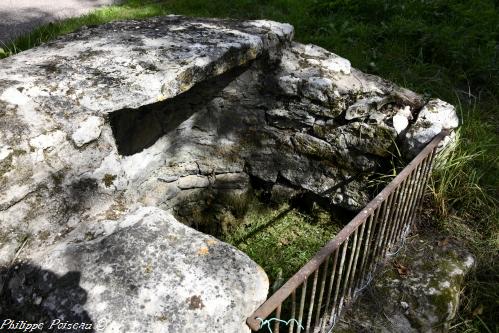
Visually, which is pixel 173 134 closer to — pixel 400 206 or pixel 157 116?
pixel 157 116

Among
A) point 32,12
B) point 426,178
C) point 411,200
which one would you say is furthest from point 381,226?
point 32,12

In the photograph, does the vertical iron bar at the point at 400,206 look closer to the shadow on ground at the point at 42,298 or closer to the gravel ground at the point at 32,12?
the shadow on ground at the point at 42,298

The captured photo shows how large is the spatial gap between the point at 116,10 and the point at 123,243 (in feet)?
14.7

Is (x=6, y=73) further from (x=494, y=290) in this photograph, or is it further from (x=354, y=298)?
(x=494, y=290)

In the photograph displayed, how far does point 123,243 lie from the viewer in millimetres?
1949

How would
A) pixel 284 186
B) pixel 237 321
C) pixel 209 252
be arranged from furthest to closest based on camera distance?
pixel 284 186 < pixel 209 252 < pixel 237 321

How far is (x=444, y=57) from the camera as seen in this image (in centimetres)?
449

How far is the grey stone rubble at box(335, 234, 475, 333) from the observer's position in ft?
7.48

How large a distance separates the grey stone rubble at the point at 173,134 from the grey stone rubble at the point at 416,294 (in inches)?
27.6

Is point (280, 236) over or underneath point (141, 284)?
underneath

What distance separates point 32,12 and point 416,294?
5.71 metres

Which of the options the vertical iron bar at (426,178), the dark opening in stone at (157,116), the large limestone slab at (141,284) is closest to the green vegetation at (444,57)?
the vertical iron bar at (426,178)

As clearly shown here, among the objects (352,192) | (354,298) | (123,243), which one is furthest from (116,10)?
(354,298)

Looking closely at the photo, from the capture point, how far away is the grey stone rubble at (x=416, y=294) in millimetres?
2279
